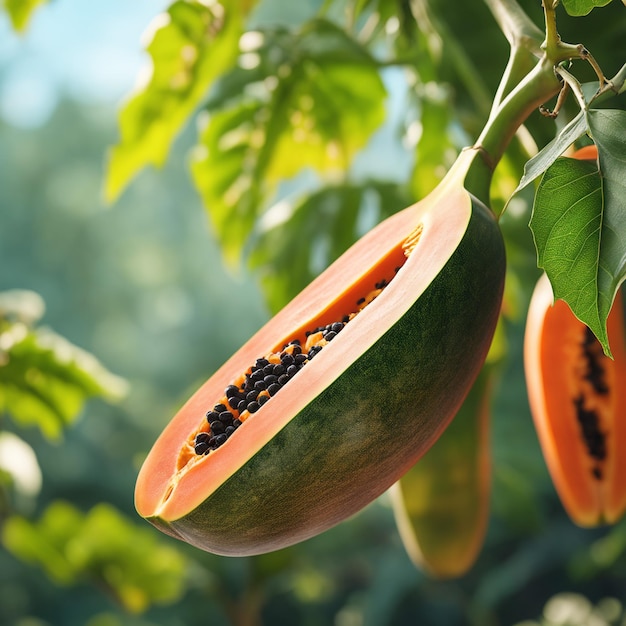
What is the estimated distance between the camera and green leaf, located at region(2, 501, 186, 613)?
127 cm

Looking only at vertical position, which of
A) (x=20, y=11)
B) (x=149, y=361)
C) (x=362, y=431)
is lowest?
(x=149, y=361)

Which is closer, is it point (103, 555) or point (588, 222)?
point (588, 222)

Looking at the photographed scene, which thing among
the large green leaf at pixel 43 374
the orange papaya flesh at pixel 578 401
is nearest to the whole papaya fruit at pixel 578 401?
the orange papaya flesh at pixel 578 401

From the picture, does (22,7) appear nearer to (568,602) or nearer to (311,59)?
(311,59)

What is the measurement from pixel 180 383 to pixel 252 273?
211 cm

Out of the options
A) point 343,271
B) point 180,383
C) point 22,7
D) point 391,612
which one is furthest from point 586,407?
point 180,383

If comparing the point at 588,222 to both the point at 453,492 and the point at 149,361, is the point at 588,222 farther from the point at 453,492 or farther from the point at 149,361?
the point at 149,361

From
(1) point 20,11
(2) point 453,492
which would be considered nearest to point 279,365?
(2) point 453,492

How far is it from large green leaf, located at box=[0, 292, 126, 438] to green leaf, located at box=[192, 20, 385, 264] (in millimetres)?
142

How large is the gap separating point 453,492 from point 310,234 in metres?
0.22

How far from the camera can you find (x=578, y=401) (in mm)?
409

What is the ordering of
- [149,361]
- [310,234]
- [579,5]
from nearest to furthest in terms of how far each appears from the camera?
[579,5]
[310,234]
[149,361]

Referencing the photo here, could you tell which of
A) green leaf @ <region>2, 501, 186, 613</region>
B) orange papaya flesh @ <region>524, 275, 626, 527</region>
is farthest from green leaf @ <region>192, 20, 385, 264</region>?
green leaf @ <region>2, 501, 186, 613</region>

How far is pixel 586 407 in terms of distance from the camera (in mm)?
411
